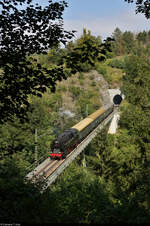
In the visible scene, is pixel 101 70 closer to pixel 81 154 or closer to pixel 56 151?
pixel 81 154

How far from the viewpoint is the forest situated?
597 centimetres

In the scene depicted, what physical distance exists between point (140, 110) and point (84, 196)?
3501cm

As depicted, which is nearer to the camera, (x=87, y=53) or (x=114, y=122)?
(x=87, y=53)

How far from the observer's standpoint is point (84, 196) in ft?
32.4

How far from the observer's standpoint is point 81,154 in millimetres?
43531

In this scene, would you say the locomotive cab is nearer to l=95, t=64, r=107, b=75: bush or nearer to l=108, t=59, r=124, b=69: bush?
l=95, t=64, r=107, b=75: bush

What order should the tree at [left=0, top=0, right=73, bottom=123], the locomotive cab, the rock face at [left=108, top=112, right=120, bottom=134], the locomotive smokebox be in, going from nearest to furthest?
1. the tree at [left=0, top=0, right=73, bottom=123]
2. the locomotive cab
3. the rock face at [left=108, top=112, right=120, bottom=134]
4. the locomotive smokebox

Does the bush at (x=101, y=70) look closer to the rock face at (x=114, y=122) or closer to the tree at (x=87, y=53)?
the rock face at (x=114, y=122)

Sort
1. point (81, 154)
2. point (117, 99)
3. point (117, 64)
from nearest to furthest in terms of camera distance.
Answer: point (81, 154) → point (117, 99) → point (117, 64)

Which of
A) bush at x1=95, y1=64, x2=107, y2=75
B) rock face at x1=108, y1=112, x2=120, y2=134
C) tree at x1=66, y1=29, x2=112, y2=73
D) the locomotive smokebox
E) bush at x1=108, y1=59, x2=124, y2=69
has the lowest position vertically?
rock face at x1=108, y1=112, x2=120, y2=134

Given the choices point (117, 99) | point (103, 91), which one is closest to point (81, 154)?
point (103, 91)

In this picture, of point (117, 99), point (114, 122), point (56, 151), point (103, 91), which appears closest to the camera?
point (56, 151)

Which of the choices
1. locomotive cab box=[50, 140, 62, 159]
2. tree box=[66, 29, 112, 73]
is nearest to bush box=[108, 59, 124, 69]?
locomotive cab box=[50, 140, 62, 159]

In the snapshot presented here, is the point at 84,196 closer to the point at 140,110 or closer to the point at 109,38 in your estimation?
the point at 109,38
